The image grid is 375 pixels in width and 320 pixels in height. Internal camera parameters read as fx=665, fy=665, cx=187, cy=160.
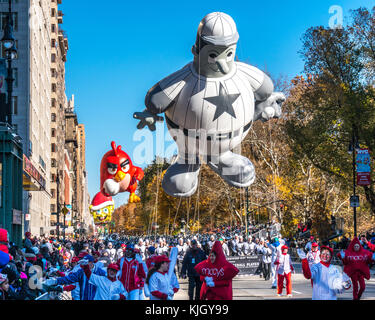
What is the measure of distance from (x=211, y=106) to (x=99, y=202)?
14014 mm

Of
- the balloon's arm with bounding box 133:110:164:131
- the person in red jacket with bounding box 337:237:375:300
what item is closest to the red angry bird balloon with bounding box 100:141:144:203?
the balloon's arm with bounding box 133:110:164:131

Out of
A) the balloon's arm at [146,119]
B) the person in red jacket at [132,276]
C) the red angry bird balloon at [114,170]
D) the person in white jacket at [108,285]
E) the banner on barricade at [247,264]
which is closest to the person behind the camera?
the person in white jacket at [108,285]

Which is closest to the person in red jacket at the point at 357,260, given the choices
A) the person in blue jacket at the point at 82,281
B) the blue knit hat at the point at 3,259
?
the person in blue jacket at the point at 82,281

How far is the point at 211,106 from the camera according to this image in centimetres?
1121

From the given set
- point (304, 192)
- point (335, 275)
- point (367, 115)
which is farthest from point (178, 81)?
point (304, 192)

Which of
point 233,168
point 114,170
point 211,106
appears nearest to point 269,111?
point 233,168

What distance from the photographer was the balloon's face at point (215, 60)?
11211mm

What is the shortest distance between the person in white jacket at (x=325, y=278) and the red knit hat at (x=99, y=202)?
14.0 meters

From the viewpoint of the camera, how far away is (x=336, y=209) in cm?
4753

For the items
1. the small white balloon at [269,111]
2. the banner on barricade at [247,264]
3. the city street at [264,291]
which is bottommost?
the city street at [264,291]

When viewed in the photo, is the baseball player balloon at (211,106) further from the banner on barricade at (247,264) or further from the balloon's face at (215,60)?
the banner on barricade at (247,264)
